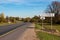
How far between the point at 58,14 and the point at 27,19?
318ft

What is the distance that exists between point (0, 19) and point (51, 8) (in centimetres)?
2990

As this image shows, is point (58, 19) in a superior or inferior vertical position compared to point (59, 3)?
inferior

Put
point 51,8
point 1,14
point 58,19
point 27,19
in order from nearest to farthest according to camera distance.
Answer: point 58,19 → point 51,8 → point 1,14 → point 27,19

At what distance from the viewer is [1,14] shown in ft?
392

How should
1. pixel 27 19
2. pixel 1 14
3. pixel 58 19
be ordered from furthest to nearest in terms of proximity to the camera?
pixel 27 19
pixel 1 14
pixel 58 19

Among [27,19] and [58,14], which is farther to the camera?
[27,19]

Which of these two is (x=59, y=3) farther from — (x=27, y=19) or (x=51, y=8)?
(x=27, y=19)

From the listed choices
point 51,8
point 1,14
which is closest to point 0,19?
point 1,14

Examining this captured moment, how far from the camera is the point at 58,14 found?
343ft

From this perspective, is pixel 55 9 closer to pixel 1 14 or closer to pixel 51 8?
pixel 51 8

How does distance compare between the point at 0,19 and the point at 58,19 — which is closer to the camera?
the point at 58,19

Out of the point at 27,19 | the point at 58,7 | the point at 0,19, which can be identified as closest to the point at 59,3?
the point at 58,7

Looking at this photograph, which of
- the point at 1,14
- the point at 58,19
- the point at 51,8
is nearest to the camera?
the point at 58,19

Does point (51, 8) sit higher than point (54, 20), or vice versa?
point (51, 8)
